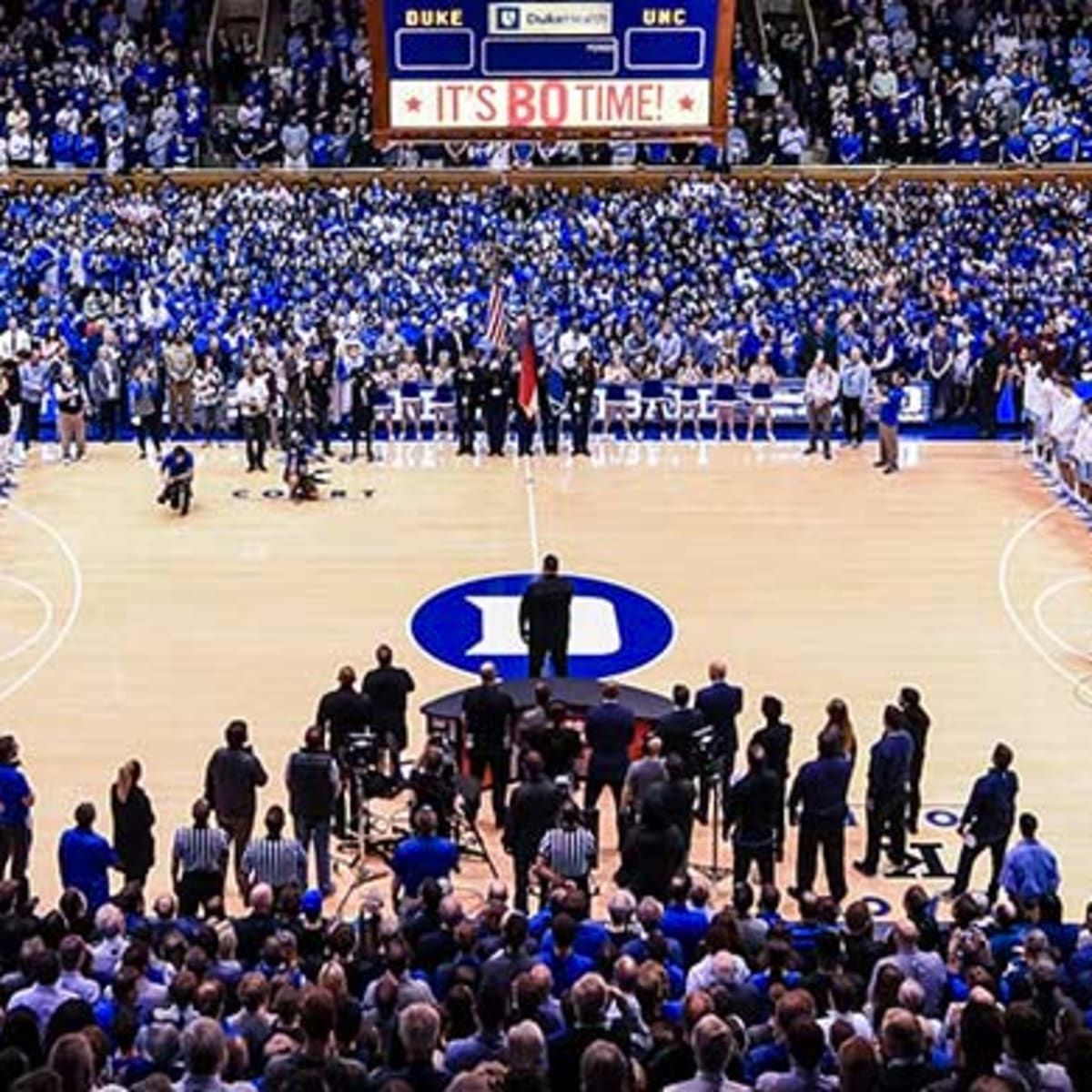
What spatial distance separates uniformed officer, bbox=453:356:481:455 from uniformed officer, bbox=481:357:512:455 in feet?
0.41

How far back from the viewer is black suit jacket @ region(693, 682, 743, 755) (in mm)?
15500

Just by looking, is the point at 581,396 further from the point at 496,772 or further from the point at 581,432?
the point at 496,772

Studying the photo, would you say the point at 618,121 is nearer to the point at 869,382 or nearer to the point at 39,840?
the point at 869,382

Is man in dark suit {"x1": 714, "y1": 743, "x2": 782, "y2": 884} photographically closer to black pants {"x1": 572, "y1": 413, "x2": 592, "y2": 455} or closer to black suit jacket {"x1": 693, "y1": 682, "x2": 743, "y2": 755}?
black suit jacket {"x1": 693, "y1": 682, "x2": 743, "y2": 755}

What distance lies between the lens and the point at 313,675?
19.1m

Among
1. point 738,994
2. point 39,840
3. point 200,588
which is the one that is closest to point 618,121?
point 200,588

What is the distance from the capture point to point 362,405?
2791 cm

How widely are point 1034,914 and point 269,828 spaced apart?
4501 mm

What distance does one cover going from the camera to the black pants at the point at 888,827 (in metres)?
14.8

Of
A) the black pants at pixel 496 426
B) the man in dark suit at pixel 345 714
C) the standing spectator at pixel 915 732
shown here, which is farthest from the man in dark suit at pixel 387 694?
the black pants at pixel 496 426

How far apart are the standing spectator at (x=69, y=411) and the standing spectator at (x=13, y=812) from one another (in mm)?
14065

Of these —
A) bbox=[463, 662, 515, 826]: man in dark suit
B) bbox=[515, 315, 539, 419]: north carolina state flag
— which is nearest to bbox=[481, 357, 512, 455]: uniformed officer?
bbox=[515, 315, 539, 419]: north carolina state flag

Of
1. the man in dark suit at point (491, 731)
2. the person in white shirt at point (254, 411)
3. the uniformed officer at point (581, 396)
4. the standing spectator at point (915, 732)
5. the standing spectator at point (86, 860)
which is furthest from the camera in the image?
the uniformed officer at point (581, 396)

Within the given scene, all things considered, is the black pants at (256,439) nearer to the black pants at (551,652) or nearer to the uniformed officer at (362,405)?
the uniformed officer at (362,405)
